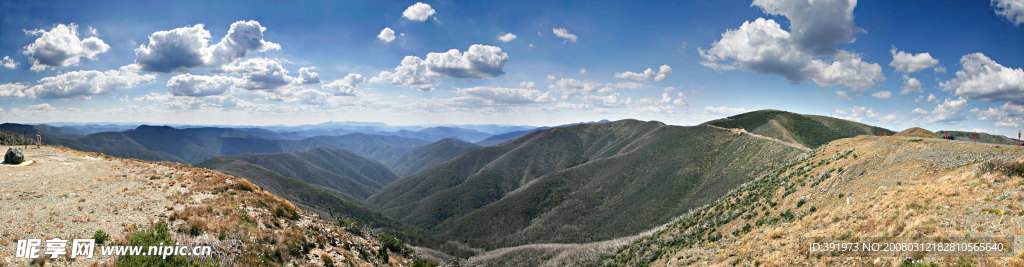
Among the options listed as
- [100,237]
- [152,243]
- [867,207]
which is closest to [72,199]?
[100,237]

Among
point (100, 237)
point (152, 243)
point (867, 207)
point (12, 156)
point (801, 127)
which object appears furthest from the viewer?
point (801, 127)

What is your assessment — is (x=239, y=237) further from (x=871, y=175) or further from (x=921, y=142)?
(x=921, y=142)

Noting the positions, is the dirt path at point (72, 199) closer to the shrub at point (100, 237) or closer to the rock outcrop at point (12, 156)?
the shrub at point (100, 237)

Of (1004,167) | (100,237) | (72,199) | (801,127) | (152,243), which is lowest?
(152,243)

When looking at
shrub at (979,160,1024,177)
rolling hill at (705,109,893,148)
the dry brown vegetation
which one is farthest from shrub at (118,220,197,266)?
rolling hill at (705,109,893,148)

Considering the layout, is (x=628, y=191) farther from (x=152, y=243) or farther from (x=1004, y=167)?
(x=152, y=243)

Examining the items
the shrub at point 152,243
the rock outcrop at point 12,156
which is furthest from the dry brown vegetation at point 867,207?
the rock outcrop at point 12,156

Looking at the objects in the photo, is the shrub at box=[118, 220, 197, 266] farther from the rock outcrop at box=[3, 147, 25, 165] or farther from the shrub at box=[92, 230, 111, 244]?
the rock outcrop at box=[3, 147, 25, 165]
